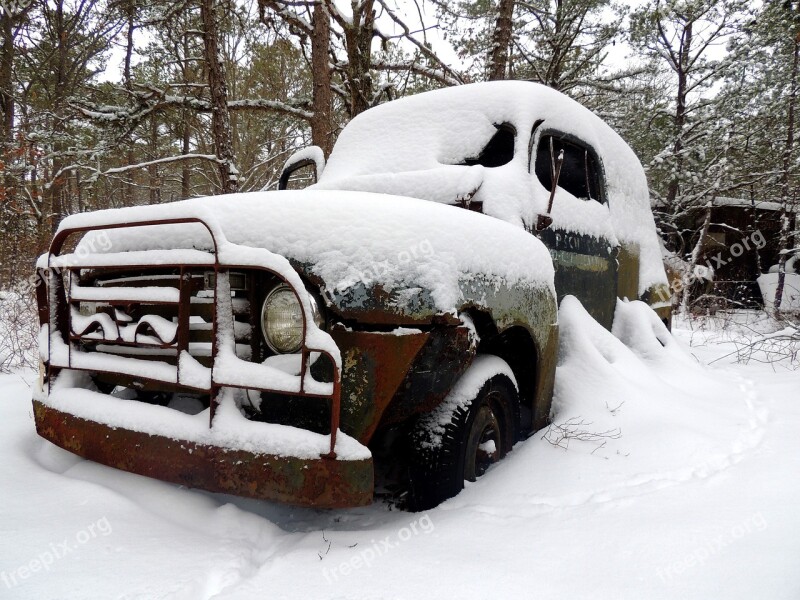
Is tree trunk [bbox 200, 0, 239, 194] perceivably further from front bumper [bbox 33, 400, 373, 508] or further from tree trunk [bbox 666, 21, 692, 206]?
tree trunk [bbox 666, 21, 692, 206]

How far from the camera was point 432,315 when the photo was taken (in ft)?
5.43

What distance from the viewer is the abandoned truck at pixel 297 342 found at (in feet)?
5.19

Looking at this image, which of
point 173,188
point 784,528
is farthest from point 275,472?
point 173,188

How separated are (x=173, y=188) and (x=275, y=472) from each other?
2367 cm

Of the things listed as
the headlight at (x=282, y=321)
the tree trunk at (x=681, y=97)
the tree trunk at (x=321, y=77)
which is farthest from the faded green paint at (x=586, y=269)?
the tree trunk at (x=681, y=97)

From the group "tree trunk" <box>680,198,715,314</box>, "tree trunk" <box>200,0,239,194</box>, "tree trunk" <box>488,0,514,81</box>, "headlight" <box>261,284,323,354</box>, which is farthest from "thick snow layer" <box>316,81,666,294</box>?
"tree trunk" <box>680,198,715,314</box>

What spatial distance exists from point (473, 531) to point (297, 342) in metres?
0.93

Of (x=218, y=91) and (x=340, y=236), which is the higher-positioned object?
(x=218, y=91)

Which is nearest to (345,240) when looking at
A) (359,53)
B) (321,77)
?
(321,77)

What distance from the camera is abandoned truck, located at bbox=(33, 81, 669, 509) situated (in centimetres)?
158

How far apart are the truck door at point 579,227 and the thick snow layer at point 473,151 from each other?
0.02m

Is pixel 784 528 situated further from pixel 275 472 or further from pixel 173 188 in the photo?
pixel 173 188

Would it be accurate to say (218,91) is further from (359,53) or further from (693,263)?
(693,263)

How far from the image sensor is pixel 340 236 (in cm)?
170
